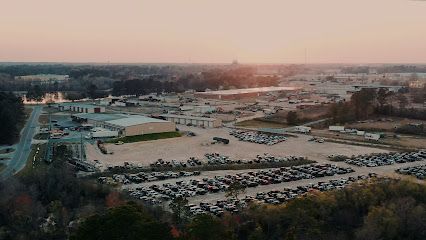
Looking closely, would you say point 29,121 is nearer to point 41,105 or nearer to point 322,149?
point 41,105

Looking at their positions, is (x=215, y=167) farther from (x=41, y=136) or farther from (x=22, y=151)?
(x=41, y=136)

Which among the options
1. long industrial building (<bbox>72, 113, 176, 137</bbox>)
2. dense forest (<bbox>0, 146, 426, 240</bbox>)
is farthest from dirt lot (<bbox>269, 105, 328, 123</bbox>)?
dense forest (<bbox>0, 146, 426, 240</bbox>)

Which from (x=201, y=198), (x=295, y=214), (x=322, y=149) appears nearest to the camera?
(x=295, y=214)

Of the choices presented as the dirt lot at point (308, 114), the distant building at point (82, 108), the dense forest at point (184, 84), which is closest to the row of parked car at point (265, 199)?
the dirt lot at point (308, 114)

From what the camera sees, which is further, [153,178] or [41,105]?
[41,105]

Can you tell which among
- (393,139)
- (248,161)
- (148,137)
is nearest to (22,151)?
(148,137)

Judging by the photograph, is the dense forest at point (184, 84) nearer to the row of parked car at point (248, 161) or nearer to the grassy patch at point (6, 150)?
the grassy patch at point (6, 150)

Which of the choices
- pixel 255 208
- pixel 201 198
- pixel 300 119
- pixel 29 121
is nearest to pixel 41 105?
pixel 29 121
